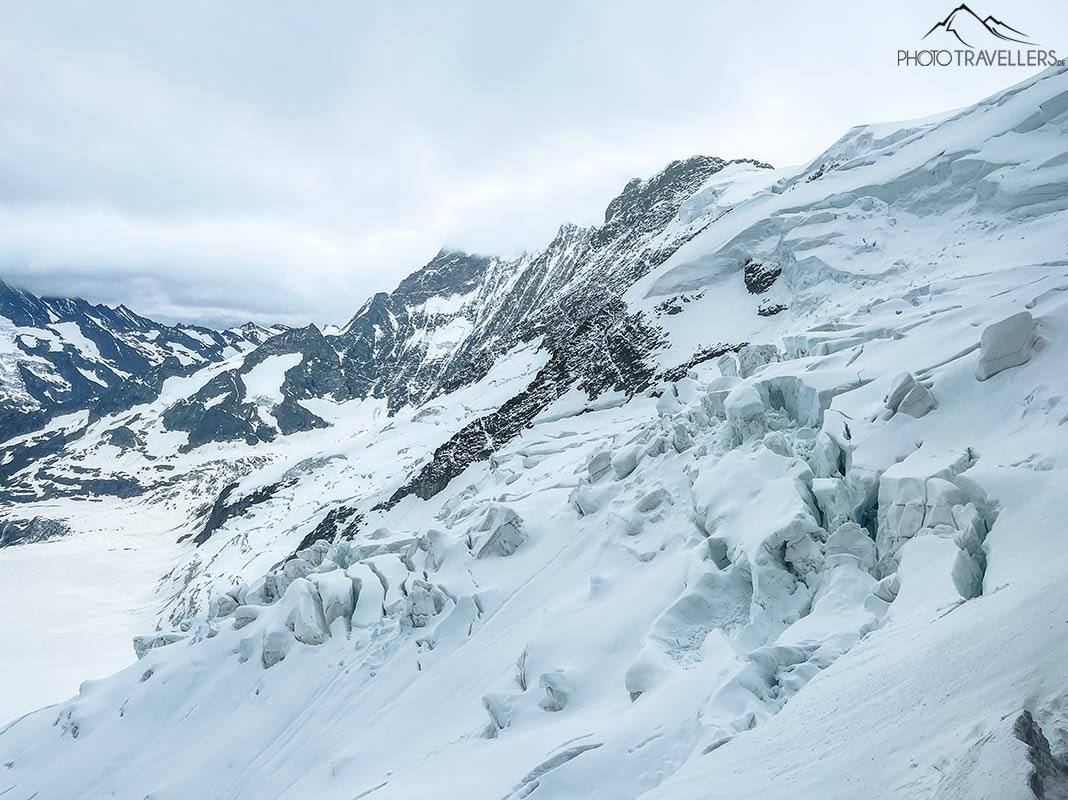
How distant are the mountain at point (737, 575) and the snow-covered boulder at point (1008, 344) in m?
0.08

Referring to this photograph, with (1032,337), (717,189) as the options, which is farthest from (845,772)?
(717,189)

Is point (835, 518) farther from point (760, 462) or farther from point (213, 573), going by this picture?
point (213, 573)

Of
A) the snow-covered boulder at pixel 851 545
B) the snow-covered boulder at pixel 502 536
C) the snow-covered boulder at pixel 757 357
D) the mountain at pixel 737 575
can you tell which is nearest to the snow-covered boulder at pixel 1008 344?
the mountain at pixel 737 575

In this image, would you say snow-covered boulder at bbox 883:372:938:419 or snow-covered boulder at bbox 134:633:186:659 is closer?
snow-covered boulder at bbox 883:372:938:419

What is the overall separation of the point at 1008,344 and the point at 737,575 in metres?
9.59

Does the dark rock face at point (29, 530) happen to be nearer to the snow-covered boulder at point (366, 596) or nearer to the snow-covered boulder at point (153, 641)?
the snow-covered boulder at point (153, 641)

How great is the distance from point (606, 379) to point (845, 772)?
48.3m

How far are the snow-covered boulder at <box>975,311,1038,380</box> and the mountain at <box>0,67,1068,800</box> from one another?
8 cm

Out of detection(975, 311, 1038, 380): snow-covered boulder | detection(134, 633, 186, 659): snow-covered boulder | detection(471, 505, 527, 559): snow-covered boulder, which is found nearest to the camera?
detection(975, 311, 1038, 380): snow-covered boulder

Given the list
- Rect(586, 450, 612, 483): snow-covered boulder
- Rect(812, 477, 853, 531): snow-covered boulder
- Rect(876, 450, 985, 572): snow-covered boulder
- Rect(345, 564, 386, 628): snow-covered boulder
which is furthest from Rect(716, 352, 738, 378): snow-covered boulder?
Rect(345, 564, 386, 628): snow-covered boulder

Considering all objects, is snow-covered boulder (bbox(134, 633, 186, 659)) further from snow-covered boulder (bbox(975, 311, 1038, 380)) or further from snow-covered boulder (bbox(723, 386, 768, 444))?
snow-covered boulder (bbox(975, 311, 1038, 380))

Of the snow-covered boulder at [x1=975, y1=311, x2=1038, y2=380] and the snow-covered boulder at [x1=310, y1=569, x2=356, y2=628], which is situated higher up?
the snow-covered boulder at [x1=975, y1=311, x2=1038, y2=380]

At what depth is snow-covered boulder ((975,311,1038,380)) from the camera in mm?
15352

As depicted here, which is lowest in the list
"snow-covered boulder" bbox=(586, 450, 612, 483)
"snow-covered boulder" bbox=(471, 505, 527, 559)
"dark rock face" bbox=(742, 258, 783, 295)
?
"snow-covered boulder" bbox=(471, 505, 527, 559)
